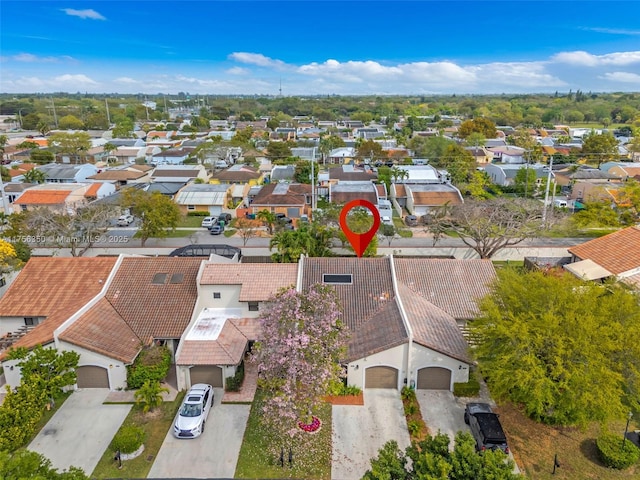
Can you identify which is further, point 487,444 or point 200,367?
point 200,367

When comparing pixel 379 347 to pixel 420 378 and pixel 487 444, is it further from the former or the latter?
pixel 487 444

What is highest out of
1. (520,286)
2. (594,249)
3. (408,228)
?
(520,286)

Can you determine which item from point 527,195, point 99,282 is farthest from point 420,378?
point 527,195

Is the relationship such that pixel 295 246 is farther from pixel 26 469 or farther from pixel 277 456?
pixel 26 469

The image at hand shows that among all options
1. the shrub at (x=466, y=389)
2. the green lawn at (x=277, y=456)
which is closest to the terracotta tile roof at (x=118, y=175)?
the green lawn at (x=277, y=456)

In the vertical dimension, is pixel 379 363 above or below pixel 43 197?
below

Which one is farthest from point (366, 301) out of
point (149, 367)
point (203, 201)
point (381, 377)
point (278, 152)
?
point (278, 152)
